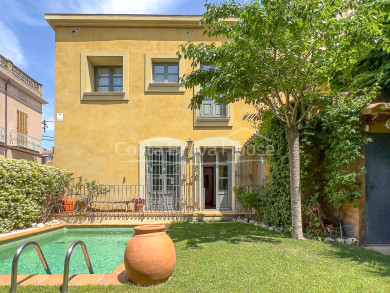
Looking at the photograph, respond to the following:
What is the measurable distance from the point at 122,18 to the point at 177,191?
23.0 ft

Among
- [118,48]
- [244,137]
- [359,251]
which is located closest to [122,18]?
[118,48]

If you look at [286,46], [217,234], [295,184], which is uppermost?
[286,46]

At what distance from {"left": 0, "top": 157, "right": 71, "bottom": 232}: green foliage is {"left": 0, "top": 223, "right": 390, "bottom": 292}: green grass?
462cm

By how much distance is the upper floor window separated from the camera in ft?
35.4

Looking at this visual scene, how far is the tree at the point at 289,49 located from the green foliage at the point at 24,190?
5.47m

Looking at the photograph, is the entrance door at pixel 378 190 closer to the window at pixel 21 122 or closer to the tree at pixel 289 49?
the tree at pixel 289 49

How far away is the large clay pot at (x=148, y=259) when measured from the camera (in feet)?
10.4

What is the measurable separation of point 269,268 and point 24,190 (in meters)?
7.01

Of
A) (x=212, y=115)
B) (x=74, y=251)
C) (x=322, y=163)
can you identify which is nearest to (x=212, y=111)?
(x=212, y=115)

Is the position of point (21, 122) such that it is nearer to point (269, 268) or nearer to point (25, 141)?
point (25, 141)

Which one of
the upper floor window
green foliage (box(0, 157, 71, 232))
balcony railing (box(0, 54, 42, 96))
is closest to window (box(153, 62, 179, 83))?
the upper floor window

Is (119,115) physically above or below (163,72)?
below

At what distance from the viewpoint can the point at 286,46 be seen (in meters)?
5.28

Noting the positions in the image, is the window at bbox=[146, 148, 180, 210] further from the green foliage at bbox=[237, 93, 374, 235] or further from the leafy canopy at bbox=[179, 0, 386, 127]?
the leafy canopy at bbox=[179, 0, 386, 127]
